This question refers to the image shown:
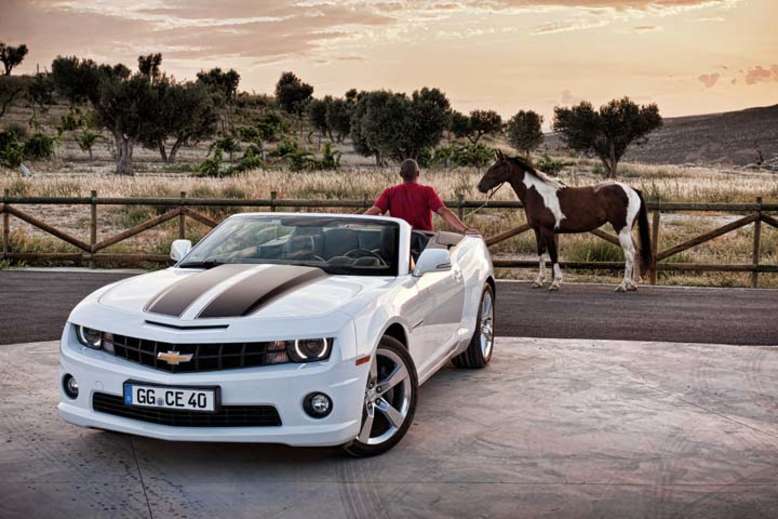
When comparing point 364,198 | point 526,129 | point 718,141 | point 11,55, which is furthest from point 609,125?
point 11,55

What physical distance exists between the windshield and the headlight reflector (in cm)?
129

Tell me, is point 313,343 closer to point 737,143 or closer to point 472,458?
point 472,458

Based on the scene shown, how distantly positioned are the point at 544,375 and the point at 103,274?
33.9 feet

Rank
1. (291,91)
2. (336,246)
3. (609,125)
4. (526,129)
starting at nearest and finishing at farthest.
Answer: (336,246)
(609,125)
(526,129)
(291,91)

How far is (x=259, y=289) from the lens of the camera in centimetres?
630

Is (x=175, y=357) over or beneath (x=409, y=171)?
beneath

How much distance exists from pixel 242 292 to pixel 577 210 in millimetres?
10485

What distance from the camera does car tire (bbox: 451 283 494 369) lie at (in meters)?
9.04

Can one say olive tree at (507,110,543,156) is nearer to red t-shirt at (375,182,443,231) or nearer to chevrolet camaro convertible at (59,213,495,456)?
red t-shirt at (375,182,443,231)

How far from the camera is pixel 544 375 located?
356 inches

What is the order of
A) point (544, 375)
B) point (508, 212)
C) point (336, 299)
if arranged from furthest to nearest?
point (508, 212) < point (544, 375) < point (336, 299)

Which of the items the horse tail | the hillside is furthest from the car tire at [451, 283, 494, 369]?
the hillside

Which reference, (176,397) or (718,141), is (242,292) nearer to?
(176,397)

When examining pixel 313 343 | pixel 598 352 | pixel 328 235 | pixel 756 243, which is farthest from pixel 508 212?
pixel 313 343
